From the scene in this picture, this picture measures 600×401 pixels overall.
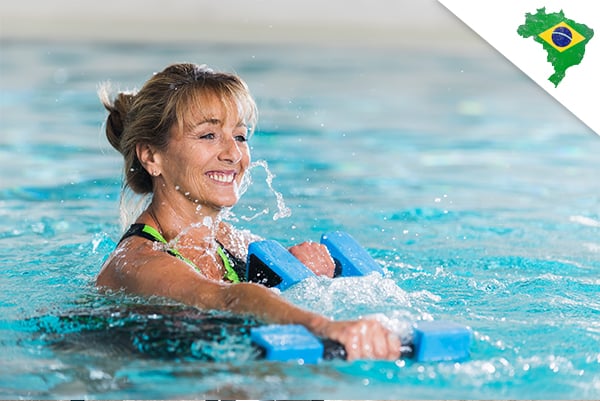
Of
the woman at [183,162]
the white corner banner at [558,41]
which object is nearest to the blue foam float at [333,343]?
the woman at [183,162]

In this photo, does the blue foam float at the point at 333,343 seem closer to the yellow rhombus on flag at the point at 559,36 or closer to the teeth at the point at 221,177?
the teeth at the point at 221,177

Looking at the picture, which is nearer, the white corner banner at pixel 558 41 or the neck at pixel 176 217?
the neck at pixel 176 217

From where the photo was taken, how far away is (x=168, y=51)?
1085 cm

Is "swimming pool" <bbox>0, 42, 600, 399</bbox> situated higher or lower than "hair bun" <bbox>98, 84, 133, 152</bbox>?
lower

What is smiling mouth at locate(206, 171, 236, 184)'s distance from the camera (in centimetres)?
378

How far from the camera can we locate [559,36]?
23.1 feet

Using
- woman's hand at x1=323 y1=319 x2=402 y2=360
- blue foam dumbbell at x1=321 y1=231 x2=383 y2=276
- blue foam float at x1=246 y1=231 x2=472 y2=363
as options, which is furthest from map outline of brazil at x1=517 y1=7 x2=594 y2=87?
woman's hand at x1=323 y1=319 x2=402 y2=360

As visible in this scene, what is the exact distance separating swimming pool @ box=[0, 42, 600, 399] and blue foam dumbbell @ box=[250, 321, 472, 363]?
4 centimetres

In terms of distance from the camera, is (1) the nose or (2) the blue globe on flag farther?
(2) the blue globe on flag

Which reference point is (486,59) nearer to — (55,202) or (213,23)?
(213,23)

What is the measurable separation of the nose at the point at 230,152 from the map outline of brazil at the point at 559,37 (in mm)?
3807

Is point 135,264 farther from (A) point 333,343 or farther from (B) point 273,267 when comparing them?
(A) point 333,343

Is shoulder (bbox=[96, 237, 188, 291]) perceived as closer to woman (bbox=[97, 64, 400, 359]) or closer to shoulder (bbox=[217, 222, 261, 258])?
woman (bbox=[97, 64, 400, 359])

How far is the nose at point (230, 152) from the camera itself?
3764mm
